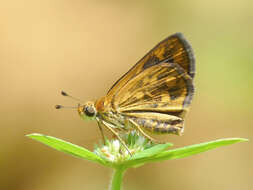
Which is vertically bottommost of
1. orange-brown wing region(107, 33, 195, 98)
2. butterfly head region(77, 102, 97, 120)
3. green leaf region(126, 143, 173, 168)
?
green leaf region(126, 143, 173, 168)

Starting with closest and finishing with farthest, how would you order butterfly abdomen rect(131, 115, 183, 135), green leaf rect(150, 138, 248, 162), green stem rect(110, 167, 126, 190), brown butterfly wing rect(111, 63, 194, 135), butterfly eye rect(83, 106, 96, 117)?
green leaf rect(150, 138, 248, 162) → green stem rect(110, 167, 126, 190) → butterfly abdomen rect(131, 115, 183, 135) → brown butterfly wing rect(111, 63, 194, 135) → butterfly eye rect(83, 106, 96, 117)

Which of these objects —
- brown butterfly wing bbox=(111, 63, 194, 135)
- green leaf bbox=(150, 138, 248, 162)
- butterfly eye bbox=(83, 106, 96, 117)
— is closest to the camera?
green leaf bbox=(150, 138, 248, 162)

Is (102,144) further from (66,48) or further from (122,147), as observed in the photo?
(66,48)

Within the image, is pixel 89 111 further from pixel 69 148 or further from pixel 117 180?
pixel 117 180

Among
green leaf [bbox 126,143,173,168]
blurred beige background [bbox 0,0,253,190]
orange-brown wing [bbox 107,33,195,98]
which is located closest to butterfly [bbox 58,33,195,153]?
→ orange-brown wing [bbox 107,33,195,98]

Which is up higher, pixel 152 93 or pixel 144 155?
pixel 152 93

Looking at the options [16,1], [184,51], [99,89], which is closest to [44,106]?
[99,89]

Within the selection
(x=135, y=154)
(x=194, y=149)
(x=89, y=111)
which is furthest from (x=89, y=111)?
(x=194, y=149)

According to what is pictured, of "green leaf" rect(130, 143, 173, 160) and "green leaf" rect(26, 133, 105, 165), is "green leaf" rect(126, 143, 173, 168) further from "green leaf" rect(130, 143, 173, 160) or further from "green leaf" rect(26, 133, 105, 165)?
"green leaf" rect(26, 133, 105, 165)
